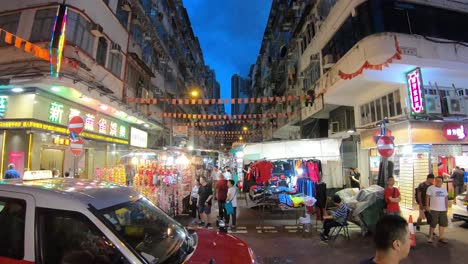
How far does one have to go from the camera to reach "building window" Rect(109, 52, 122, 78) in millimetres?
15141

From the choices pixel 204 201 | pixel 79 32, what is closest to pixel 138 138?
pixel 79 32

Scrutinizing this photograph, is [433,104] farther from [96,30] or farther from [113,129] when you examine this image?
[113,129]

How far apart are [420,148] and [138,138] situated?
1731cm

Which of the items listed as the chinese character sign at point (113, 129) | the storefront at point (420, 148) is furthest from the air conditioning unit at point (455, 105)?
the chinese character sign at point (113, 129)

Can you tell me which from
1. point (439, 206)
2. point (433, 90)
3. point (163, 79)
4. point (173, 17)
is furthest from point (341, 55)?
point (173, 17)

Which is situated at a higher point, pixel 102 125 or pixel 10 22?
pixel 10 22

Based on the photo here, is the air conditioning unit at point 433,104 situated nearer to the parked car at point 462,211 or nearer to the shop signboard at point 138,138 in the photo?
the parked car at point 462,211

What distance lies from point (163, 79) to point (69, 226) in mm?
24754

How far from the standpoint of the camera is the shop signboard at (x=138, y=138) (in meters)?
19.3

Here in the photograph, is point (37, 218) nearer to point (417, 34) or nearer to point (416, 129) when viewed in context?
point (416, 129)

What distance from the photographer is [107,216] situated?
2.69 meters

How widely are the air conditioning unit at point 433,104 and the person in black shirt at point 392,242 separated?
11153mm

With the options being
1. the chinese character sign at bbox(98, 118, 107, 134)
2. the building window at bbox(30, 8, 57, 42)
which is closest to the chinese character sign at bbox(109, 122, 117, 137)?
the chinese character sign at bbox(98, 118, 107, 134)

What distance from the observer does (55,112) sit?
1130 centimetres
